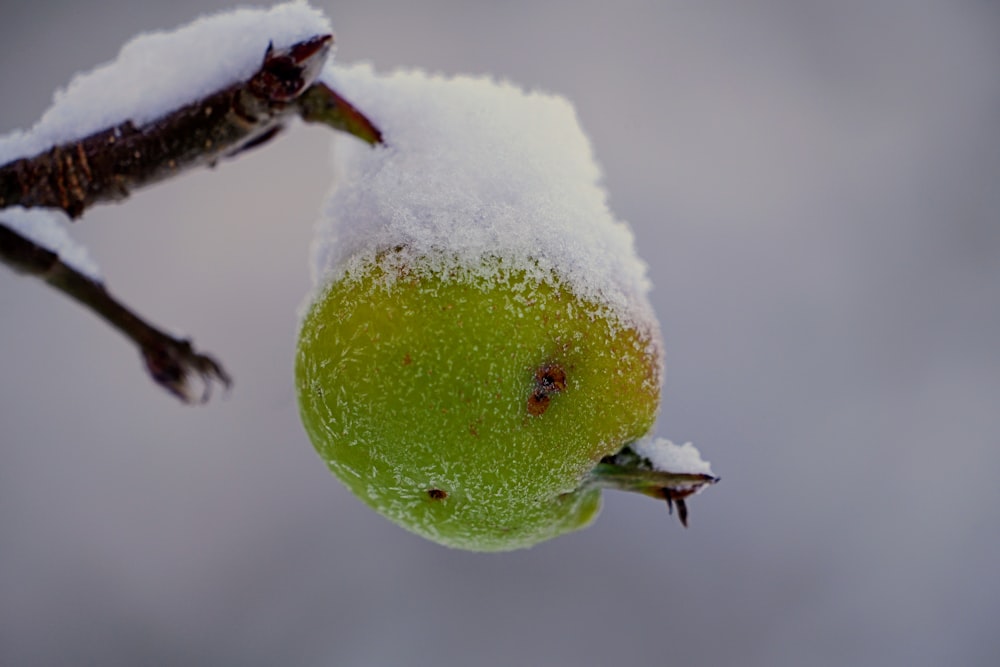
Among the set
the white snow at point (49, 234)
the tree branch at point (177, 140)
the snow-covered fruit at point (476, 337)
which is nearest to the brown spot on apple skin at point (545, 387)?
the snow-covered fruit at point (476, 337)

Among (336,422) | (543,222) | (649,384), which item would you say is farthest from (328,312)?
(649,384)

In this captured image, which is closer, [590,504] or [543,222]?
[543,222]

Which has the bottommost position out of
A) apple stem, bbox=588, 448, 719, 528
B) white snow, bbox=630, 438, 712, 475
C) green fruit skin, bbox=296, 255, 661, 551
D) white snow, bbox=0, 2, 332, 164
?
green fruit skin, bbox=296, 255, 661, 551

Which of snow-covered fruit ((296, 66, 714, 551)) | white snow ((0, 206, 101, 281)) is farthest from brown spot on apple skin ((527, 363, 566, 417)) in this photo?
white snow ((0, 206, 101, 281))

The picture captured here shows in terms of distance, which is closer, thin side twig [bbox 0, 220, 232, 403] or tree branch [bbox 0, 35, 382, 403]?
tree branch [bbox 0, 35, 382, 403]

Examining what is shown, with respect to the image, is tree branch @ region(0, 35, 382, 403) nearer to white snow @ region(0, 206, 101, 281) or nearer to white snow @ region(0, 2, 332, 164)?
white snow @ region(0, 2, 332, 164)

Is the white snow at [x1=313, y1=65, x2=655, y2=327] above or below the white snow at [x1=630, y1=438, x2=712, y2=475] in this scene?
above

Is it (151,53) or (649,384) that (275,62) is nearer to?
(151,53)

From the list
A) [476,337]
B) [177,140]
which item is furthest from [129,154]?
[476,337]
